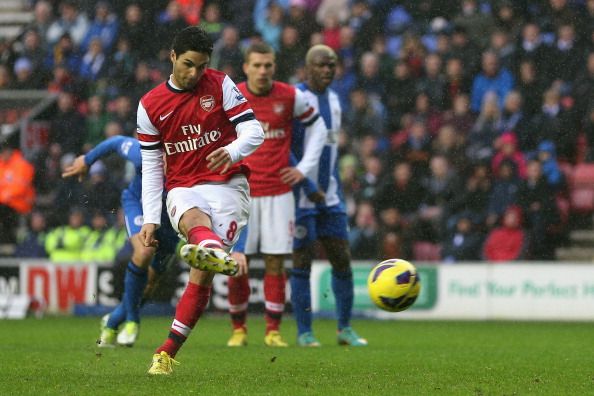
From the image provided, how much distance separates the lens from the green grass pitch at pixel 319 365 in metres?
6.56

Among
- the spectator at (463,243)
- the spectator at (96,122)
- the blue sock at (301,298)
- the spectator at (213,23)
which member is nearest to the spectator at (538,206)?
the spectator at (463,243)

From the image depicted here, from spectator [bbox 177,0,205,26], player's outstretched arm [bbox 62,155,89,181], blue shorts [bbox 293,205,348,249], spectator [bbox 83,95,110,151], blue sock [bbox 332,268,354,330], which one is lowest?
blue sock [bbox 332,268,354,330]

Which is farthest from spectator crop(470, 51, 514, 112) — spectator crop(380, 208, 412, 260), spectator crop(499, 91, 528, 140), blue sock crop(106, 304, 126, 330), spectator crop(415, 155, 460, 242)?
blue sock crop(106, 304, 126, 330)

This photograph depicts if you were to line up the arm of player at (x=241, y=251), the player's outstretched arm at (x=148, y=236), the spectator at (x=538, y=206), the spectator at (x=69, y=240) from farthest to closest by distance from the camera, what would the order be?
the spectator at (x=69, y=240) < the spectator at (x=538, y=206) < the arm of player at (x=241, y=251) < the player's outstretched arm at (x=148, y=236)

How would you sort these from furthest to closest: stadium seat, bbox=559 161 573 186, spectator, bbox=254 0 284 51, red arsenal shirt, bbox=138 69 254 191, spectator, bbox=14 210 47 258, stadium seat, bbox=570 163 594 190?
spectator, bbox=254 0 284 51 < spectator, bbox=14 210 47 258 < stadium seat, bbox=570 163 594 190 < stadium seat, bbox=559 161 573 186 < red arsenal shirt, bbox=138 69 254 191

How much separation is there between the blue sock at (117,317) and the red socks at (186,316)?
2990 mm

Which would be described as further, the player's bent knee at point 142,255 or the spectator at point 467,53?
the spectator at point 467,53

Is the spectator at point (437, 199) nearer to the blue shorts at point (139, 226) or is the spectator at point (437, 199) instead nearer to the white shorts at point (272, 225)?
the white shorts at point (272, 225)

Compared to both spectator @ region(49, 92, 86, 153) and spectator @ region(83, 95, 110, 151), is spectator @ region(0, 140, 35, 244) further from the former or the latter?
spectator @ region(83, 95, 110, 151)

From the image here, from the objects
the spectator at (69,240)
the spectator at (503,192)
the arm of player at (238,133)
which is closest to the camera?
the arm of player at (238,133)

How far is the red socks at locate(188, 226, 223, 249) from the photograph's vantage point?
682 cm

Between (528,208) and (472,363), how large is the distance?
27.6 feet

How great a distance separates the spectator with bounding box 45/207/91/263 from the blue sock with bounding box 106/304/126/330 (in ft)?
26.8

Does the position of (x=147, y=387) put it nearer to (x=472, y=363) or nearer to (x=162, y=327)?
(x=472, y=363)
